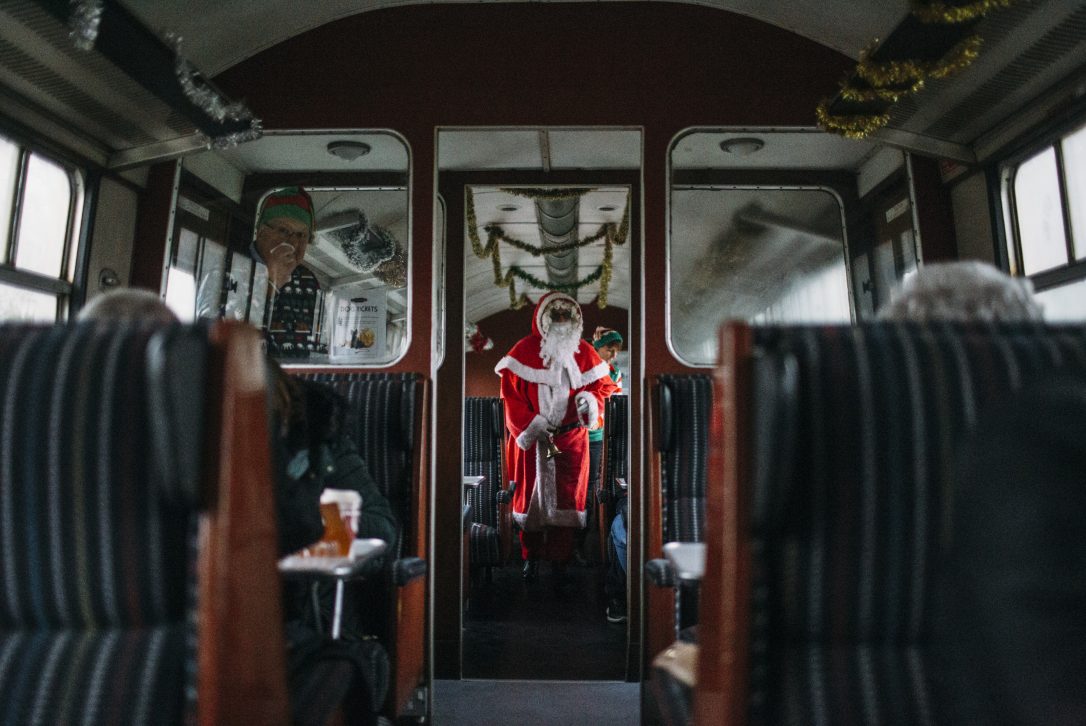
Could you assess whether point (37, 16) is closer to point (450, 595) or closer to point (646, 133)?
point (646, 133)

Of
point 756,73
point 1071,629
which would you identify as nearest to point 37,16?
point 756,73

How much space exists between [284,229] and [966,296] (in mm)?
2924

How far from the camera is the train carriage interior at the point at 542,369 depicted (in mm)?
976

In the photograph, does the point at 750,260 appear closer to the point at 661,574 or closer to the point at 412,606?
the point at 661,574

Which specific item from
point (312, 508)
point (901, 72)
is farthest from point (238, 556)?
point (901, 72)

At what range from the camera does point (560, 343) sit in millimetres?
5578

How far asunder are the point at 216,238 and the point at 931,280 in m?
3.02

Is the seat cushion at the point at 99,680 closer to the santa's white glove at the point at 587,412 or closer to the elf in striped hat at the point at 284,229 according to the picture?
→ the elf in striped hat at the point at 284,229

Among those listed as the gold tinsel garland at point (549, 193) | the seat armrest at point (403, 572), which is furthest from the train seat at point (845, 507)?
the gold tinsel garland at point (549, 193)

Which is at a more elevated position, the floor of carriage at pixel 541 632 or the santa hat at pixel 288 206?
the santa hat at pixel 288 206

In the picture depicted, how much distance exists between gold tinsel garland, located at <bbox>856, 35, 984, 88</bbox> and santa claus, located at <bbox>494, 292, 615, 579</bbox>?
117 inches

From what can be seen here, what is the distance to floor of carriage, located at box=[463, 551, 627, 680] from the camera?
3676mm

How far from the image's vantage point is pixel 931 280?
62.5 inches

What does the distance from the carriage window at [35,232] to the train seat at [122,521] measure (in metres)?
2.11
